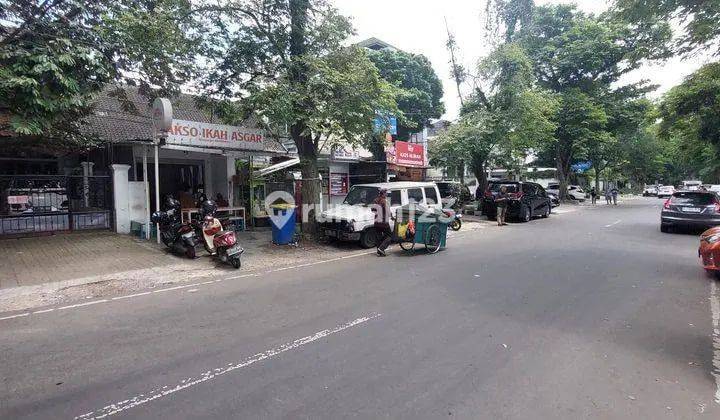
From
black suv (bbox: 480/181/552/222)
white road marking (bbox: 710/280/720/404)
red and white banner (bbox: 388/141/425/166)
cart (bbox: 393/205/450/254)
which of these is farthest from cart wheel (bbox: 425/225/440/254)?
red and white banner (bbox: 388/141/425/166)

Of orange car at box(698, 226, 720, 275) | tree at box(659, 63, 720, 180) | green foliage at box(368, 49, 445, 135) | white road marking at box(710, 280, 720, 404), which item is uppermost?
green foliage at box(368, 49, 445, 135)

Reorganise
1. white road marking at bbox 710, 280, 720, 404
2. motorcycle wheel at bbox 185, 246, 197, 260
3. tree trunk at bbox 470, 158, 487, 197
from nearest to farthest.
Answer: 1. white road marking at bbox 710, 280, 720, 404
2. motorcycle wheel at bbox 185, 246, 197, 260
3. tree trunk at bbox 470, 158, 487, 197

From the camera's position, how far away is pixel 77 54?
7.21 meters

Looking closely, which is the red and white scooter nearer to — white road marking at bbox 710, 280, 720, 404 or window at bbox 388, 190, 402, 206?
window at bbox 388, 190, 402, 206

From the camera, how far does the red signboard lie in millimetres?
20703

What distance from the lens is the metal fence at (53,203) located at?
1022cm

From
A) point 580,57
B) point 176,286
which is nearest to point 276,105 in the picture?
point 176,286

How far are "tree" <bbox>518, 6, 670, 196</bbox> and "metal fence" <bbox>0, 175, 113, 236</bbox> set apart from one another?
24.7 metres

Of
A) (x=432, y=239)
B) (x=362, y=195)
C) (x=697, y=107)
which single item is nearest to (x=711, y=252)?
(x=432, y=239)

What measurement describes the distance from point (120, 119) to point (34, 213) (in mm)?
6286

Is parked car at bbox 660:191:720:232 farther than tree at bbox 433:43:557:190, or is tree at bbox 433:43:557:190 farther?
tree at bbox 433:43:557:190

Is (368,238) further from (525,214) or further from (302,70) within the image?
(525,214)

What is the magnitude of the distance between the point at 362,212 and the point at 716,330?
7.56 metres

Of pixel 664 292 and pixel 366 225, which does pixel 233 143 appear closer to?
pixel 366 225
